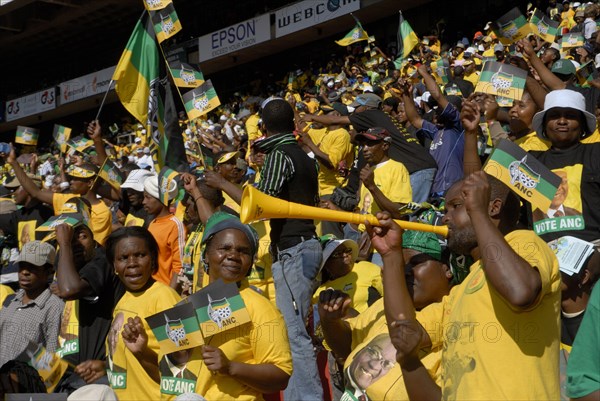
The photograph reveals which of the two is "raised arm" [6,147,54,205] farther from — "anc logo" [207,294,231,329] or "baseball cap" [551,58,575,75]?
"anc logo" [207,294,231,329]

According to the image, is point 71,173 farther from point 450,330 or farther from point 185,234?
point 450,330

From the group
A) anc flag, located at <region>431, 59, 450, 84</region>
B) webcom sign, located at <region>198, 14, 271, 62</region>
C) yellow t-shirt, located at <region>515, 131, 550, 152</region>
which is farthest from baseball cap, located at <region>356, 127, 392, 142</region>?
webcom sign, located at <region>198, 14, 271, 62</region>

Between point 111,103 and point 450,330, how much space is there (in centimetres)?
2636

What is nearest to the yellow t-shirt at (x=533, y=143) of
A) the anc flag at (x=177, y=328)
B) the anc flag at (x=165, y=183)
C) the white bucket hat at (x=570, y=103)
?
the white bucket hat at (x=570, y=103)

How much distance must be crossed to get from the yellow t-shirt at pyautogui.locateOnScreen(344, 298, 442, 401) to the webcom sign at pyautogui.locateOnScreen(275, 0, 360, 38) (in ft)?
52.8

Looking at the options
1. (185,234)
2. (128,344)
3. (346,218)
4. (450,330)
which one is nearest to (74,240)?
(185,234)

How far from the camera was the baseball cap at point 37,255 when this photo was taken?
19.6 feet

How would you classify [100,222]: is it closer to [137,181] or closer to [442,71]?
[137,181]

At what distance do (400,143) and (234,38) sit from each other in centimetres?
1619

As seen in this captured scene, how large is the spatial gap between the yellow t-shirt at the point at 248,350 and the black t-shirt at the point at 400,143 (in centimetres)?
381

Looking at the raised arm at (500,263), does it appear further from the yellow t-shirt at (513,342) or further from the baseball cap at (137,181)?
the baseball cap at (137,181)

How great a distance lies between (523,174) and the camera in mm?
3326

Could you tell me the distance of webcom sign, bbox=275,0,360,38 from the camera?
19.8 metres

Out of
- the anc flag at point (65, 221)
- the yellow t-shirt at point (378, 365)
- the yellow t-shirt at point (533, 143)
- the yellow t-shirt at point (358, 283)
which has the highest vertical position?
the anc flag at point (65, 221)
